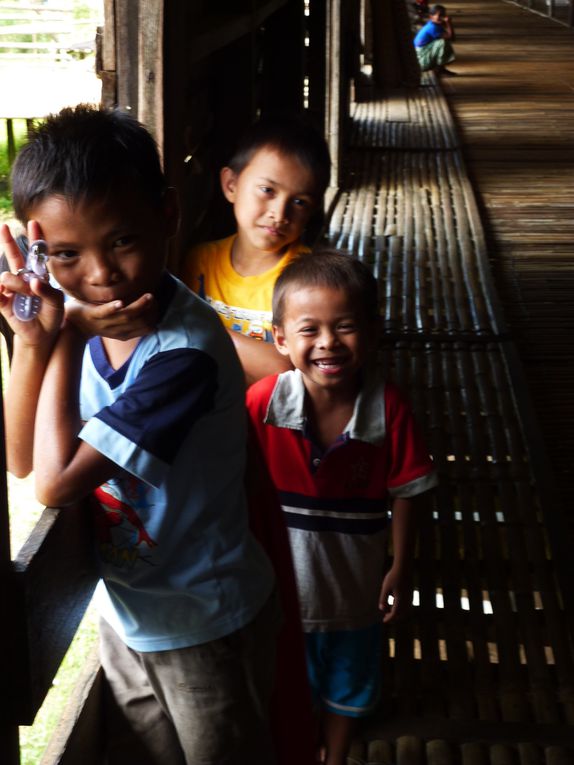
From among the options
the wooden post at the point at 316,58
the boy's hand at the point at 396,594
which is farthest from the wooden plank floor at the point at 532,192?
the wooden post at the point at 316,58

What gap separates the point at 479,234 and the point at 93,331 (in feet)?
13.0

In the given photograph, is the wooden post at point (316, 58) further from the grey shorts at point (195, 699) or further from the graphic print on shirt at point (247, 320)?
the grey shorts at point (195, 699)

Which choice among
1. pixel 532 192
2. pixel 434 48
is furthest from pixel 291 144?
pixel 434 48

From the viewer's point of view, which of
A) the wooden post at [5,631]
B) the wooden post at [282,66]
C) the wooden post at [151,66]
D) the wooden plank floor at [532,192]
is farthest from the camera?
the wooden plank floor at [532,192]

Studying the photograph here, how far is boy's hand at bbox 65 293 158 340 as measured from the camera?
39.0 inches

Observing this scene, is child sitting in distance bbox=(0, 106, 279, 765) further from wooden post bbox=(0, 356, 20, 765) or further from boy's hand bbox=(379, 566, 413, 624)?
boy's hand bbox=(379, 566, 413, 624)

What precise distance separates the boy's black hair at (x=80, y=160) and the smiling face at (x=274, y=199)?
2.10 ft

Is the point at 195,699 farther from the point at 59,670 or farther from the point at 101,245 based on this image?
the point at 59,670

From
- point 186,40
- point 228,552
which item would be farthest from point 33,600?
point 186,40

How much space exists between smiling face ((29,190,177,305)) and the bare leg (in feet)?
3.25

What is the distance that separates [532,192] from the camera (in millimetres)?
5941

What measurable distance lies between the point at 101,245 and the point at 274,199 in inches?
28.3

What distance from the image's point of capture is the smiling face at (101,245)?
39.6 inches

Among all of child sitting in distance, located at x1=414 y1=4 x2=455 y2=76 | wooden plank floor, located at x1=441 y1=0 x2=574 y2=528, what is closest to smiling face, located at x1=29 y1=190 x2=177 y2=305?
wooden plank floor, located at x1=441 y1=0 x2=574 y2=528
